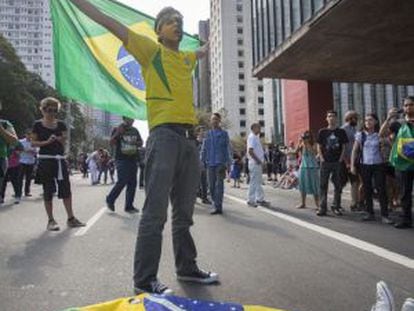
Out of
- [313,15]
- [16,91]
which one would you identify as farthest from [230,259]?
[16,91]

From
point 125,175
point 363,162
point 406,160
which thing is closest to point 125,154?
point 125,175

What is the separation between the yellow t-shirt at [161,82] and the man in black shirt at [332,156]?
6046 millimetres

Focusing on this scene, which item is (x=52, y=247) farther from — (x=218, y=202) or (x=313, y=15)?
(x=313, y=15)

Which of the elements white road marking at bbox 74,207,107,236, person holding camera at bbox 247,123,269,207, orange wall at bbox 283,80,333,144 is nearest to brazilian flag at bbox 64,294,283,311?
white road marking at bbox 74,207,107,236

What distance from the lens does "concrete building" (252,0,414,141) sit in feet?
60.6

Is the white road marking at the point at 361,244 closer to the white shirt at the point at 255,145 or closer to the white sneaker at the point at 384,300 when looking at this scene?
the white sneaker at the point at 384,300

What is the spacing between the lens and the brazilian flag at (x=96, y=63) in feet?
18.9

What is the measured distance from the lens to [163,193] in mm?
4270

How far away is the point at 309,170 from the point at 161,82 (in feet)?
24.2

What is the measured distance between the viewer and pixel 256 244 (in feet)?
22.0

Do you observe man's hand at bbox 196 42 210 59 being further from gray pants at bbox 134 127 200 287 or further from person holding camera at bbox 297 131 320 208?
person holding camera at bbox 297 131 320 208

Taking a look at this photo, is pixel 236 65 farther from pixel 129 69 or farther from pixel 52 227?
pixel 129 69

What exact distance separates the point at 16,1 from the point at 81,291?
147 metres

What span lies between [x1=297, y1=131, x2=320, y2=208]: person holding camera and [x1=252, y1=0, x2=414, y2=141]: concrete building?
23.9 feet
